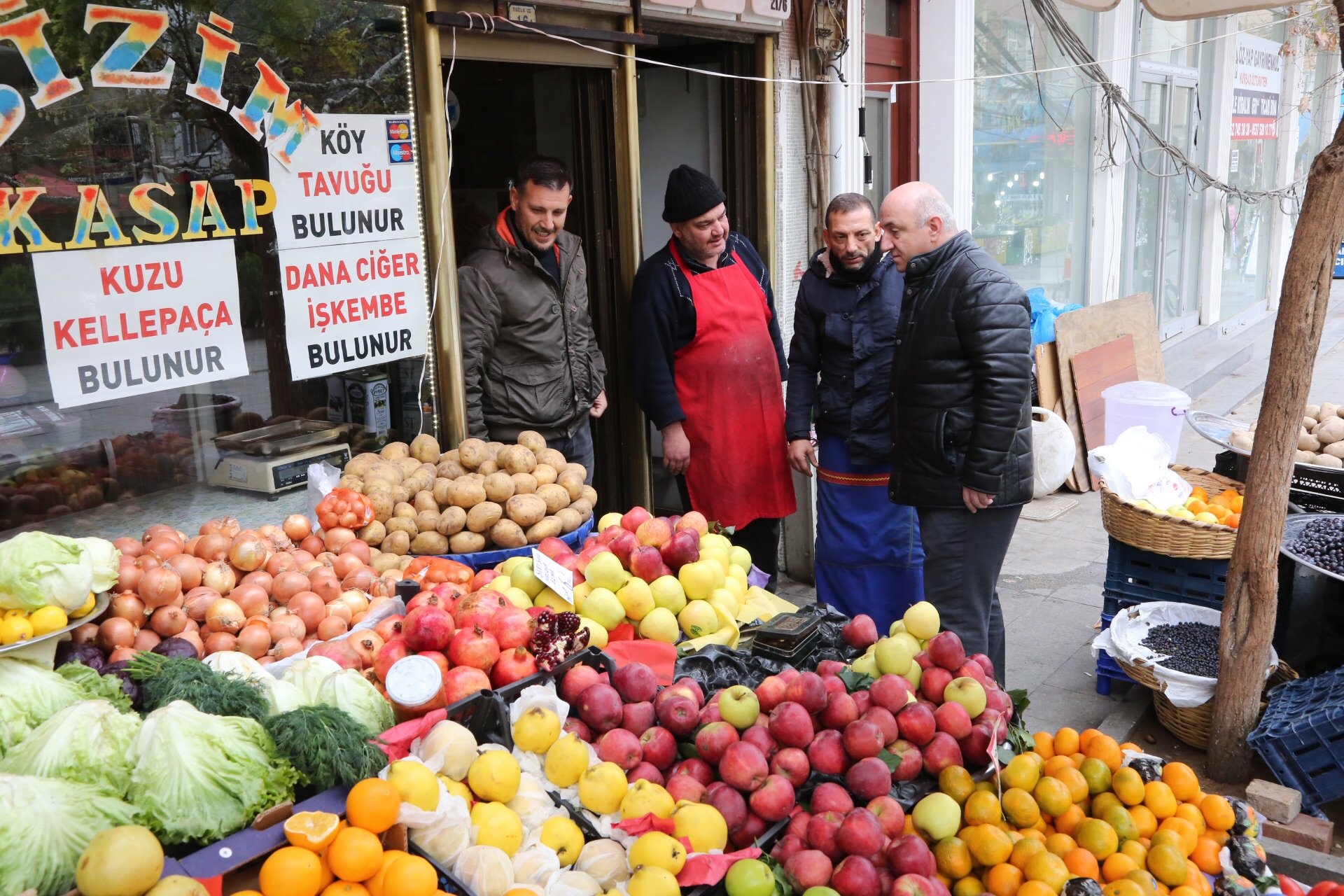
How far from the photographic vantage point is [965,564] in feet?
14.0

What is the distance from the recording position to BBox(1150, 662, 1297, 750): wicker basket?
4316 mm

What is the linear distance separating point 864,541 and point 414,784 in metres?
3.33

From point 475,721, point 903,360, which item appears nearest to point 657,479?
point 903,360

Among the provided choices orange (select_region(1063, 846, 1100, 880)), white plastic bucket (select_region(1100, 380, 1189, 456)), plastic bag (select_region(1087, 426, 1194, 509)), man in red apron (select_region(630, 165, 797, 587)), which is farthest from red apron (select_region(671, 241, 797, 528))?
white plastic bucket (select_region(1100, 380, 1189, 456))

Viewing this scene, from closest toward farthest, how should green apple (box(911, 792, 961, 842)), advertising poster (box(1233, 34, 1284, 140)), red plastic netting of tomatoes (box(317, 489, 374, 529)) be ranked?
green apple (box(911, 792, 961, 842)) < red plastic netting of tomatoes (box(317, 489, 374, 529)) < advertising poster (box(1233, 34, 1284, 140))

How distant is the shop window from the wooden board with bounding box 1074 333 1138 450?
19.2 ft

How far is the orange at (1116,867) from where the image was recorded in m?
2.60

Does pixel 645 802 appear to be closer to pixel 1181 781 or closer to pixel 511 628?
pixel 511 628

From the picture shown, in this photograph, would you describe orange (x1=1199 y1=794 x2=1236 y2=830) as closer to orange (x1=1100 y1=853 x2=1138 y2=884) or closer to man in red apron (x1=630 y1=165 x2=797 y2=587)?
orange (x1=1100 y1=853 x2=1138 y2=884)

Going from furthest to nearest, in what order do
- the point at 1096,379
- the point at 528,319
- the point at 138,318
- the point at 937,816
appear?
the point at 1096,379, the point at 528,319, the point at 138,318, the point at 937,816

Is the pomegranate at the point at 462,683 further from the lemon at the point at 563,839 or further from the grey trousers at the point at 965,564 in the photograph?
the grey trousers at the point at 965,564

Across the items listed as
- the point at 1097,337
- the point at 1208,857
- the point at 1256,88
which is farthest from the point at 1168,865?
the point at 1256,88

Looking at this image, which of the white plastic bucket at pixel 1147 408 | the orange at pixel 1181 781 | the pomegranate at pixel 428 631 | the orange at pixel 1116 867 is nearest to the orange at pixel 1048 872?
the orange at pixel 1116 867

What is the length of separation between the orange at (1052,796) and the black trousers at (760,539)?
9.52ft
